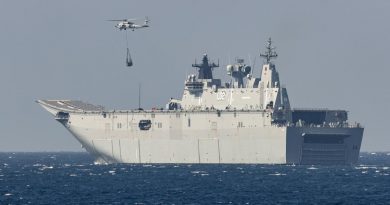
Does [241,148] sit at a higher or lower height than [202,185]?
higher

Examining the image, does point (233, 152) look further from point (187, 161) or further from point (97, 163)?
point (97, 163)

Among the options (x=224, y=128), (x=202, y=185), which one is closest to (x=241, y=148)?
(x=224, y=128)

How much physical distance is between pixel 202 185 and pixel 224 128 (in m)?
25.1

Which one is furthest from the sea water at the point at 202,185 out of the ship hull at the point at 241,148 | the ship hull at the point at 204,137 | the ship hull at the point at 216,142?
the ship hull at the point at 204,137

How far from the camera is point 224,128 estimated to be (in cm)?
11438

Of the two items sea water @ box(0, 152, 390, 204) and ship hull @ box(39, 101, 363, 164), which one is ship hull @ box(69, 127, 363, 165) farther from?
sea water @ box(0, 152, 390, 204)

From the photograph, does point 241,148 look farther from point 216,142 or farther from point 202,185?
point 202,185

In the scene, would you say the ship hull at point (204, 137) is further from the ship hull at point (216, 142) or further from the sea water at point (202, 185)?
the sea water at point (202, 185)

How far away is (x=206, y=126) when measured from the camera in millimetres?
115875

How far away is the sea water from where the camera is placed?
76938 millimetres

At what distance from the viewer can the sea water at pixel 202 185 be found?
76.9m

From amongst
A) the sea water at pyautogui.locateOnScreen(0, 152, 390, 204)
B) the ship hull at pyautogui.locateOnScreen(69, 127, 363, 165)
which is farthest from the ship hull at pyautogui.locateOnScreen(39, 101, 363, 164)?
the sea water at pyautogui.locateOnScreen(0, 152, 390, 204)

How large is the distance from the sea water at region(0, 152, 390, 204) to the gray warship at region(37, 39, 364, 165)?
1703mm

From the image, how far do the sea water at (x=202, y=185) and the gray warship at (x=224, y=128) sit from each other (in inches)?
67.1
